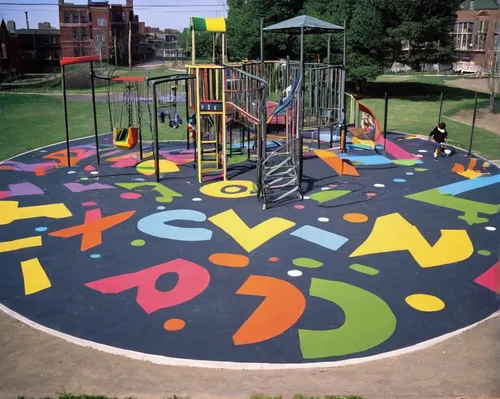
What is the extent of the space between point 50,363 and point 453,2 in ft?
114

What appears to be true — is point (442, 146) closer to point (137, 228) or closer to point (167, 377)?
point (137, 228)

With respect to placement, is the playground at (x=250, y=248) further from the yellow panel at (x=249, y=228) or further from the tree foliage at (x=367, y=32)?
the tree foliage at (x=367, y=32)

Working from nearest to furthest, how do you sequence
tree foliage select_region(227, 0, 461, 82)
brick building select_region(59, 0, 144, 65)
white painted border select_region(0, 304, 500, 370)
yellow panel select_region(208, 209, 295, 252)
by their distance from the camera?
white painted border select_region(0, 304, 500, 370), yellow panel select_region(208, 209, 295, 252), tree foliage select_region(227, 0, 461, 82), brick building select_region(59, 0, 144, 65)

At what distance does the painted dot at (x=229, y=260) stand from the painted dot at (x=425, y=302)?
285 centimetres

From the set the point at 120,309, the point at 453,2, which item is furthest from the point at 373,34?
the point at 120,309

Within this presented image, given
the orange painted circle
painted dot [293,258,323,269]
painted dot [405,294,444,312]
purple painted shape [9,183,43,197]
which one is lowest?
painted dot [405,294,444,312]

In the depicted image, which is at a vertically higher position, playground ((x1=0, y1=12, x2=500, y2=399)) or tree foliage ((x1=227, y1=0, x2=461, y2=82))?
tree foliage ((x1=227, y1=0, x2=461, y2=82))

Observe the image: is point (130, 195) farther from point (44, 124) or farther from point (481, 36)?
point (481, 36)

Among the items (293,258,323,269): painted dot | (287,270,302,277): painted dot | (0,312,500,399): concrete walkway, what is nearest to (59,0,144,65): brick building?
(293,258,323,269): painted dot

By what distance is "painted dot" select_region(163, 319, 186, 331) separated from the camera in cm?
729

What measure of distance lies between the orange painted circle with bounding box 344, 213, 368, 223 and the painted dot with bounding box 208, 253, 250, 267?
3.04 m

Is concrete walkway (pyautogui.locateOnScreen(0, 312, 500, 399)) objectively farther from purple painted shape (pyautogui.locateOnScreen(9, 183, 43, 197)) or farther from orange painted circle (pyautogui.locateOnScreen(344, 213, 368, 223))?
purple painted shape (pyautogui.locateOnScreen(9, 183, 43, 197))

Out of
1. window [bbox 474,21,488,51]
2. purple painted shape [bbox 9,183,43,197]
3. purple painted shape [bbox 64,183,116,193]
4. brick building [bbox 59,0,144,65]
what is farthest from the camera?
window [bbox 474,21,488,51]

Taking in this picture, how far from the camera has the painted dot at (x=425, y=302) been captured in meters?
7.83
